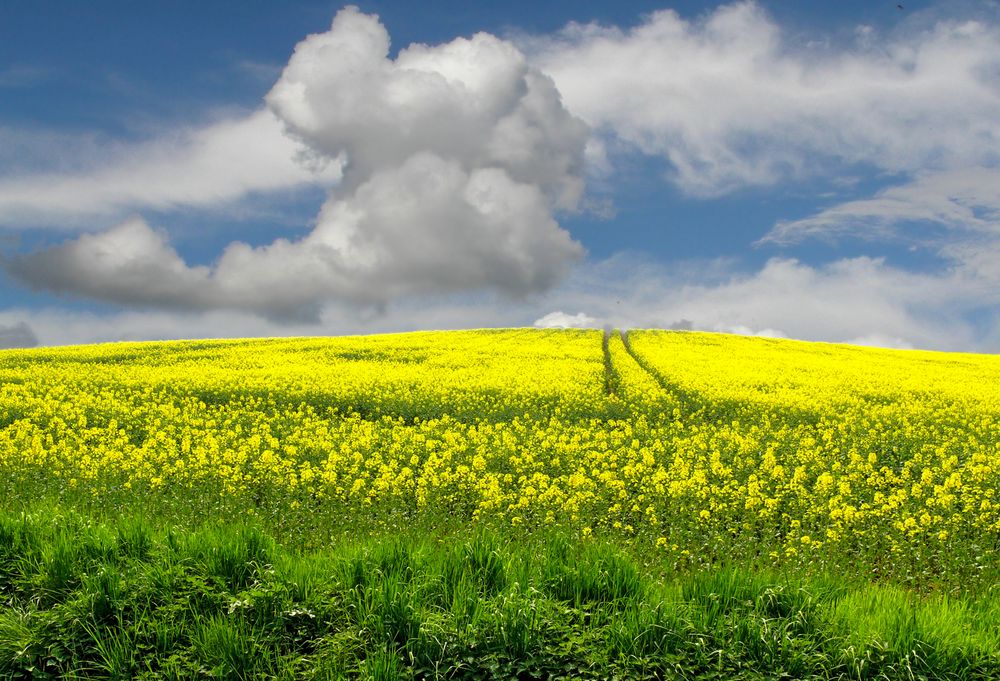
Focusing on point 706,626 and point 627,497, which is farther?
point 627,497

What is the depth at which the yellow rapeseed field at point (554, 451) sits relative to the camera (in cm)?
977

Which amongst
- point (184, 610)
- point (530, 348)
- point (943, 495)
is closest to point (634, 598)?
point (184, 610)

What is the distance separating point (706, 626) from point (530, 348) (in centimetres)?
3300

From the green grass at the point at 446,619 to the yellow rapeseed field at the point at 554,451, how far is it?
2662mm

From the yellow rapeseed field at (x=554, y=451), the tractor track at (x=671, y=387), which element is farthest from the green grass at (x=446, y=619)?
the tractor track at (x=671, y=387)

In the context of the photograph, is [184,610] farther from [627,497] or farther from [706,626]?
[627,497]

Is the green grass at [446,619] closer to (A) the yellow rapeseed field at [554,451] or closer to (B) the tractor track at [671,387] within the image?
(A) the yellow rapeseed field at [554,451]

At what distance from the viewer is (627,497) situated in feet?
34.9

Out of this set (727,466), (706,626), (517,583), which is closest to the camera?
(706,626)

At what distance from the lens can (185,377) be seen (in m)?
24.5

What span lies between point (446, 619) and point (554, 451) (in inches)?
326

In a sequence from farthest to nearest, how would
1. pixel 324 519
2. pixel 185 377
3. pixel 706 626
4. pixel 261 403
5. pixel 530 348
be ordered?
pixel 530 348 → pixel 185 377 → pixel 261 403 → pixel 324 519 → pixel 706 626

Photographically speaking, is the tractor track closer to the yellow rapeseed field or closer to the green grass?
the yellow rapeseed field

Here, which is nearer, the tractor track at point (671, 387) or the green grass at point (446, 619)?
the green grass at point (446, 619)
